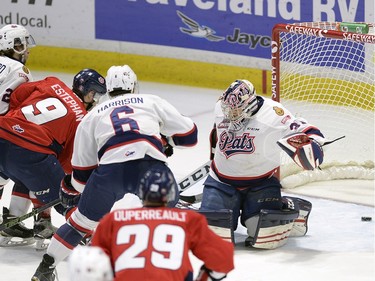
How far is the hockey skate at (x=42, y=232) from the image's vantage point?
6.05 meters

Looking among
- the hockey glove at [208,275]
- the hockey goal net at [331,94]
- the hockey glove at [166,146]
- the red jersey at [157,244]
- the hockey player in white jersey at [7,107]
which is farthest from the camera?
the hockey goal net at [331,94]

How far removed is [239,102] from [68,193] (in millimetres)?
1039

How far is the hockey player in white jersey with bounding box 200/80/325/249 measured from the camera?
19.3 ft

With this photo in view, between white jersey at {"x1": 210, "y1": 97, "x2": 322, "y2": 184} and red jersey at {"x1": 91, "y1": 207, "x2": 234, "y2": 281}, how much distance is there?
2.10 meters

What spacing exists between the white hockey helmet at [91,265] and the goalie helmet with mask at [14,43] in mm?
2955

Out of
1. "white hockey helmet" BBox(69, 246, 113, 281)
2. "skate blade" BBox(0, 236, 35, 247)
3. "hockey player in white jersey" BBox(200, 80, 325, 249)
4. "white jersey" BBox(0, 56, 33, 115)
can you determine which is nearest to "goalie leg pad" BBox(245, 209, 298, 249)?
"hockey player in white jersey" BBox(200, 80, 325, 249)

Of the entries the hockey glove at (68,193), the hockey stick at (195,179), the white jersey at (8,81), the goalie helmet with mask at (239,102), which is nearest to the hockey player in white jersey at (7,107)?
the white jersey at (8,81)

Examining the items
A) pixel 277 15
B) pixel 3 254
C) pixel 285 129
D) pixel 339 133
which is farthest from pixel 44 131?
pixel 277 15

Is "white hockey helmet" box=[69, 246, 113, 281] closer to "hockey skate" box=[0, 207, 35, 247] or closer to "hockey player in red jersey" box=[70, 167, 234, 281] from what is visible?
"hockey player in red jersey" box=[70, 167, 234, 281]

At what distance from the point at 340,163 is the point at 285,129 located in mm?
1511

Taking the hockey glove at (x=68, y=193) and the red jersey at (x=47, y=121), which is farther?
the red jersey at (x=47, y=121)

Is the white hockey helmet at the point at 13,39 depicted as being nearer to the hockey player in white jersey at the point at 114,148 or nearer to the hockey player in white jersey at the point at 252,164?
the hockey player in white jersey at the point at 252,164

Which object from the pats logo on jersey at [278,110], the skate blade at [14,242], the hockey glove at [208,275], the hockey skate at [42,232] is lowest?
the skate blade at [14,242]

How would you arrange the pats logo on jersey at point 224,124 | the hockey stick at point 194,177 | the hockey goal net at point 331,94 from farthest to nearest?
the hockey goal net at point 331,94 → the hockey stick at point 194,177 → the pats logo on jersey at point 224,124
